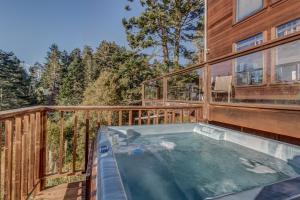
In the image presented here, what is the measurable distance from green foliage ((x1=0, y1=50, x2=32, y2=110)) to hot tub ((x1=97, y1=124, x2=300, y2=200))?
1004 inches

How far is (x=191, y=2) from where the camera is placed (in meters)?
13.5

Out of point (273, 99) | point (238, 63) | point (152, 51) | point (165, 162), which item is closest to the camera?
point (165, 162)

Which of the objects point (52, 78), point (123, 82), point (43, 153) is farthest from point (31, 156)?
point (52, 78)

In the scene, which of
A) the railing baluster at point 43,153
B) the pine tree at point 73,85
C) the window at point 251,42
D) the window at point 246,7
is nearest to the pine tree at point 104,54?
the pine tree at point 73,85

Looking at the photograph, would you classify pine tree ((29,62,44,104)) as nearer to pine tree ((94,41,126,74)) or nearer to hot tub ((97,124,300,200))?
pine tree ((94,41,126,74))

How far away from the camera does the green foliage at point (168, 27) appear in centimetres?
1357

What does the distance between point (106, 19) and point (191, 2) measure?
14.3 metres

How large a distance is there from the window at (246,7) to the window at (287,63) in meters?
3.40

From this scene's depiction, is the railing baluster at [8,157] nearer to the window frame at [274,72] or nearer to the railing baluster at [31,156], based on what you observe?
the railing baluster at [31,156]

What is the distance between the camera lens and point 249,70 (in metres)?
3.62

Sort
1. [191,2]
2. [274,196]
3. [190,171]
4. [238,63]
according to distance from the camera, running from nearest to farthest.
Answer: [274,196]
[190,171]
[238,63]
[191,2]

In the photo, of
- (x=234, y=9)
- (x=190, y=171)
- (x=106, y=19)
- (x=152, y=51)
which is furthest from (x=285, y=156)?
(x=106, y=19)

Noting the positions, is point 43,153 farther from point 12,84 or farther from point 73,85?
point 12,84

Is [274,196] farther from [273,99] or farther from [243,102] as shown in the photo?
[243,102]
